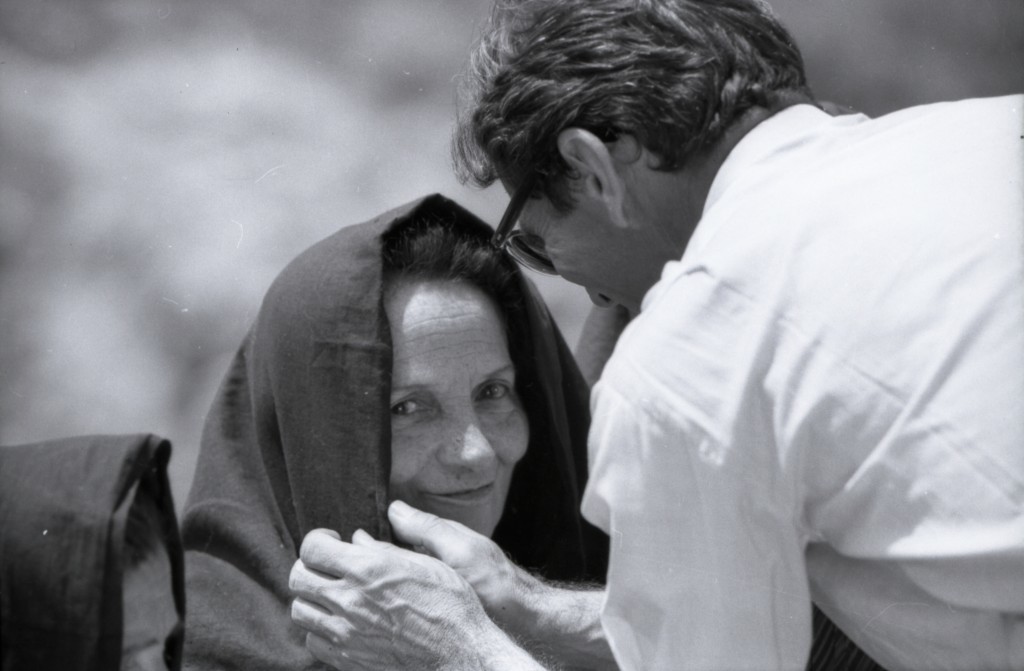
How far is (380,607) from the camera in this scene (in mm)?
2604

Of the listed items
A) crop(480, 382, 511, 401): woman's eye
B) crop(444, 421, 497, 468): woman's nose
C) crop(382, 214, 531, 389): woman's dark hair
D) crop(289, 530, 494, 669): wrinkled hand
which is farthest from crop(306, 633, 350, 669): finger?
crop(382, 214, 531, 389): woman's dark hair

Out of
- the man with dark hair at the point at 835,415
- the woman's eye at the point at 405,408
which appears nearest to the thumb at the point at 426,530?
the woman's eye at the point at 405,408

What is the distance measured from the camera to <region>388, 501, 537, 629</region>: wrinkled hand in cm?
268

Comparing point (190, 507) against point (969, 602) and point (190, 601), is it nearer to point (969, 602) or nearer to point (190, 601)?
point (190, 601)

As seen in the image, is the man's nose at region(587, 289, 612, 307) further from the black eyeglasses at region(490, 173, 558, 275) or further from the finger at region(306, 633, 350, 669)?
the finger at region(306, 633, 350, 669)

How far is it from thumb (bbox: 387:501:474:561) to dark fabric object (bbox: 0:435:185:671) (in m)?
1.01

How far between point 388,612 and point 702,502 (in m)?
0.96

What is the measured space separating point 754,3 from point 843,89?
5.37ft

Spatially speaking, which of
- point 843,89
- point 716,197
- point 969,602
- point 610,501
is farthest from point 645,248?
point 843,89

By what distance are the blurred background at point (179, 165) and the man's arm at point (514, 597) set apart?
0.96 meters

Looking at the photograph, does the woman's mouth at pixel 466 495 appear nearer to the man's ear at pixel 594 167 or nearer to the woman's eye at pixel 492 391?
the woman's eye at pixel 492 391

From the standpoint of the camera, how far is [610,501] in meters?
1.92

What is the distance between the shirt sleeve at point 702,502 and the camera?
1.86 m

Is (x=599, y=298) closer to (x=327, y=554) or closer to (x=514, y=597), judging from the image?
(x=514, y=597)
